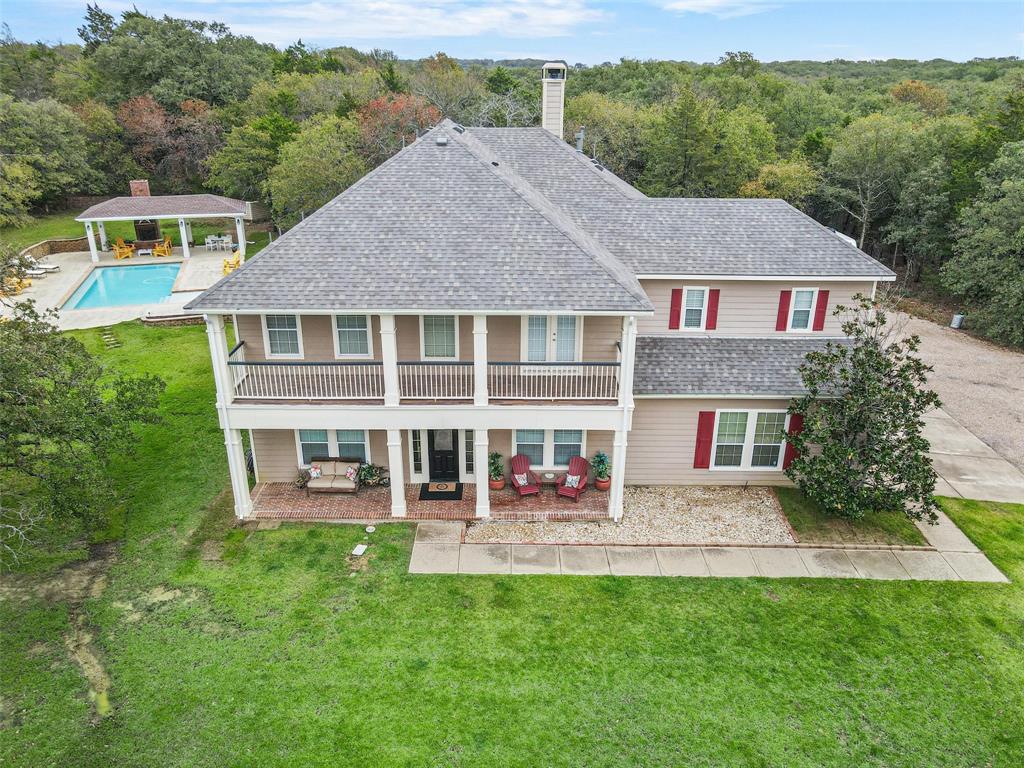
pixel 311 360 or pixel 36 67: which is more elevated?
pixel 36 67

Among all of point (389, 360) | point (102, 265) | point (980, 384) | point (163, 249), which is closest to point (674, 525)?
point (389, 360)

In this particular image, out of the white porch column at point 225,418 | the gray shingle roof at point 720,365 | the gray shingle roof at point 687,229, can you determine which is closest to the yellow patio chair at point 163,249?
the gray shingle roof at point 687,229

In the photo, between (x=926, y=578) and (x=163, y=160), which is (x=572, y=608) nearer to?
(x=926, y=578)

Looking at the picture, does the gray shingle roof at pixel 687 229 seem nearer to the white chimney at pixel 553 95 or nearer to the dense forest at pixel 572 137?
the white chimney at pixel 553 95

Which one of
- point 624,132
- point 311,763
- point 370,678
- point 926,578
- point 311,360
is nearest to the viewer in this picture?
point 311,763

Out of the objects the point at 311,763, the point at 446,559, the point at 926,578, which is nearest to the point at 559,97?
the point at 446,559
